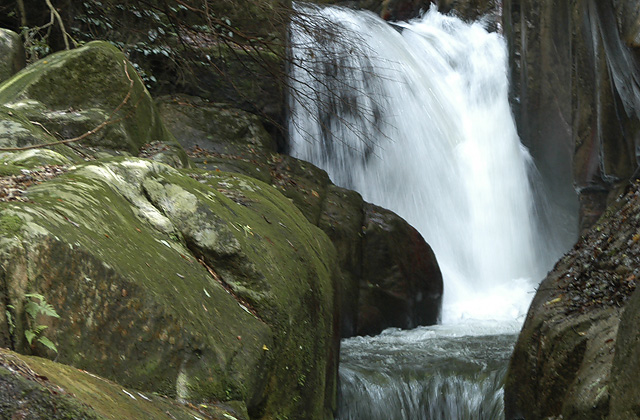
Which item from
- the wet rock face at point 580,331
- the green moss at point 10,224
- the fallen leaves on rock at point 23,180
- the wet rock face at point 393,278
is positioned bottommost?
the wet rock face at point 393,278

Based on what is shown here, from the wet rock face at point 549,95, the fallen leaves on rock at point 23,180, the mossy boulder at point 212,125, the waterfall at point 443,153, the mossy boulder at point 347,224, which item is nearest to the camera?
the fallen leaves on rock at point 23,180

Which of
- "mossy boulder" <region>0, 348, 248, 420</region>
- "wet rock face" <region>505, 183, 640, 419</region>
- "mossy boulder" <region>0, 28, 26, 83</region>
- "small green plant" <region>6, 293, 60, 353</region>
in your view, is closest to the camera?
"mossy boulder" <region>0, 348, 248, 420</region>

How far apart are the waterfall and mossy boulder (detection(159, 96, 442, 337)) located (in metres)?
1.15

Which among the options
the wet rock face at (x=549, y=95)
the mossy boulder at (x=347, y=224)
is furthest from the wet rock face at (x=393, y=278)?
the wet rock face at (x=549, y=95)

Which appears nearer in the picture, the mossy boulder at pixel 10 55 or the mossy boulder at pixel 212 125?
the mossy boulder at pixel 10 55

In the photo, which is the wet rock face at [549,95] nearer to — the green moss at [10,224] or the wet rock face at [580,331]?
the wet rock face at [580,331]

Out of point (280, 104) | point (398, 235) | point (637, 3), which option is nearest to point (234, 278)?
point (637, 3)

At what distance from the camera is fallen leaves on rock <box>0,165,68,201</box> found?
313 centimetres

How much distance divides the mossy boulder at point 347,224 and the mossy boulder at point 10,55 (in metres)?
3.17

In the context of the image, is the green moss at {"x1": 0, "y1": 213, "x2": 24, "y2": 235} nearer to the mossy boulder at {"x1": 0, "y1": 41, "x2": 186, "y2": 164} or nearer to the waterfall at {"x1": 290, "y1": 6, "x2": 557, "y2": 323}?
the mossy boulder at {"x1": 0, "y1": 41, "x2": 186, "y2": 164}

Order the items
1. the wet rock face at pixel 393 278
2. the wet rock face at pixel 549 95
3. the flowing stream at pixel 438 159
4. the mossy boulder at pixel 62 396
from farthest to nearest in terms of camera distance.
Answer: the wet rock face at pixel 549 95, the wet rock face at pixel 393 278, the flowing stream at pixel 438 159, the mossy boulder at pixel 62 396

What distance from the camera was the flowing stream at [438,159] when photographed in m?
9.59

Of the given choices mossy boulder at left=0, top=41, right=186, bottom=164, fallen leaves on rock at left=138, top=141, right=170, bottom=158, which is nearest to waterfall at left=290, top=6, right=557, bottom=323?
fallen leaves on rock at left=138, top=141, right=170, bottom=158

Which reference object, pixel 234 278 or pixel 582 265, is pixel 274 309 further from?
pixel 582 265
